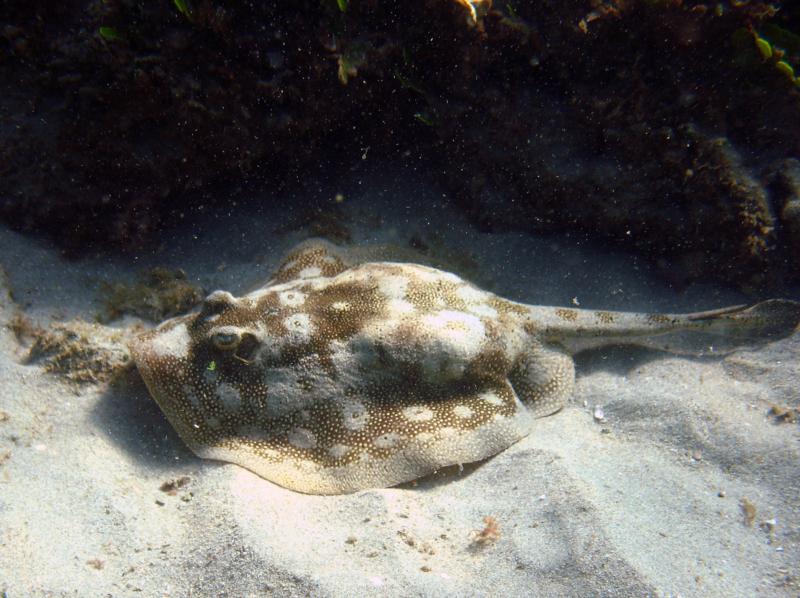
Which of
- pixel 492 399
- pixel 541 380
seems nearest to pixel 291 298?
pixel 492 399

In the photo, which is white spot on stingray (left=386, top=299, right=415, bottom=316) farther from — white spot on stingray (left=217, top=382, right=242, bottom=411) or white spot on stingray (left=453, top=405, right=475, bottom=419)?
white spot on stingray (left=217, top=382, right=242, bottom=411)

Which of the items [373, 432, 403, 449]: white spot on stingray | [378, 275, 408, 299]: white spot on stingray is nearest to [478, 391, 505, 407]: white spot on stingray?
[373, 432, 403, 449]: white spot on stingray

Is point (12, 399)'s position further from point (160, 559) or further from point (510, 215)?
point (510, 215)

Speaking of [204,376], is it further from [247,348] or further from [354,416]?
[354,416]

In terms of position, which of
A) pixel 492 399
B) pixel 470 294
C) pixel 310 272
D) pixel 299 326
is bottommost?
pixel 492 399

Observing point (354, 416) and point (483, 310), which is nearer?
point (354, 416)

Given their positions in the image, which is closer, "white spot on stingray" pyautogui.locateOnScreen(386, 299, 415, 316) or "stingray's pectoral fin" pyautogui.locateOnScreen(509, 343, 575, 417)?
"white spot on stingray" pyautogui.locateOnScreen(386, 299, 415, 316)
